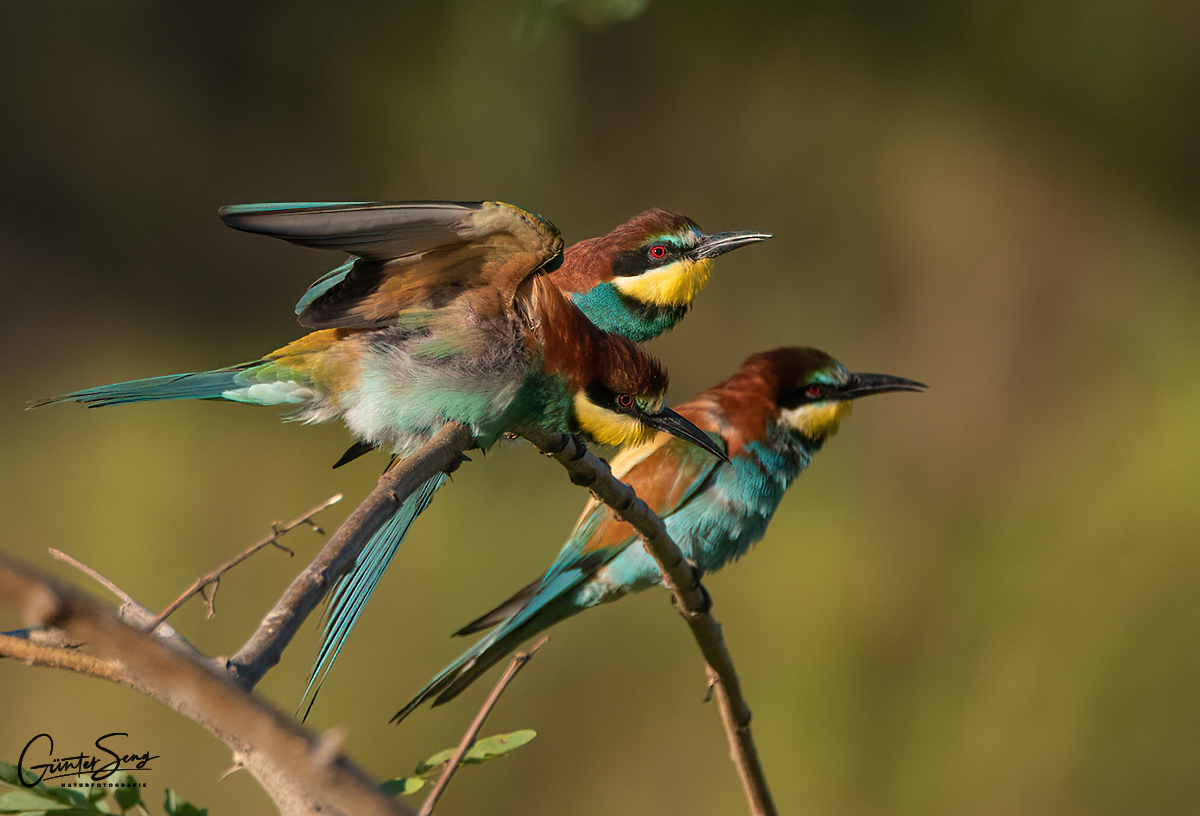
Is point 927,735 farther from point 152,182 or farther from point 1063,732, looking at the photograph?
point 152,182

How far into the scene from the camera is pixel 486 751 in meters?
0.73

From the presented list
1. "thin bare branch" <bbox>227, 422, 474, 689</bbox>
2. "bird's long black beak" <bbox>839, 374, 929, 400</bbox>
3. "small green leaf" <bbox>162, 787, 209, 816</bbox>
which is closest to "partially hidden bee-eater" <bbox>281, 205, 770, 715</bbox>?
"bird's long black beak" <bbox>839, 374, 929, 400</bbox>

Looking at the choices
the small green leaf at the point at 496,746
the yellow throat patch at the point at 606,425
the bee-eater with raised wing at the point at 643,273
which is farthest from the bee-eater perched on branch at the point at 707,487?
the small green leaf at the point at 496,746

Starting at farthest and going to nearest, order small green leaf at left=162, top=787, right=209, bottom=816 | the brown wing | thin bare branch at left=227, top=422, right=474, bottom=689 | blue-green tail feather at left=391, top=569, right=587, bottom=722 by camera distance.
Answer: blue-green tail feather at left=391, top=569, right=587, bottom=722 < the brown wing < small green leaf at left=162, top=787, right=209, bottom=816 < thin bare branch at left=227, top=422, right=474, bottom=689

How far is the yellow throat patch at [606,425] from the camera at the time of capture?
1.21 m

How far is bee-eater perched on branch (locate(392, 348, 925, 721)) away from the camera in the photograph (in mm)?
1609

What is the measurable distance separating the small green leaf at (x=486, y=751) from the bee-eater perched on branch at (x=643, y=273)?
3.51 ft

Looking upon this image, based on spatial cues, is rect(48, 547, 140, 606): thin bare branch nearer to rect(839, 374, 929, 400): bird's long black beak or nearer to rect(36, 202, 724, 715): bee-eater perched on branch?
rect(36, 202, 724, 715): bee-eater perched on branch

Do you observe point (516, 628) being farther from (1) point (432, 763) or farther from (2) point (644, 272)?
(1) point (432, 763)

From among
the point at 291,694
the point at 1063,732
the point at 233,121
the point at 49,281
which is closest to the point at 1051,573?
the point at 1063,732

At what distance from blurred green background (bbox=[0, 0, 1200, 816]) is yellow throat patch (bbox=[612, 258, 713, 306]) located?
0.85 metres

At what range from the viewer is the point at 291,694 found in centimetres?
246

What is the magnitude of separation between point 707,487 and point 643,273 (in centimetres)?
35

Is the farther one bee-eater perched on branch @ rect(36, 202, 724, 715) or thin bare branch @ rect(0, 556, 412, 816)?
bee-eater perched on branch @ rect(36, 202, 724, 715)
